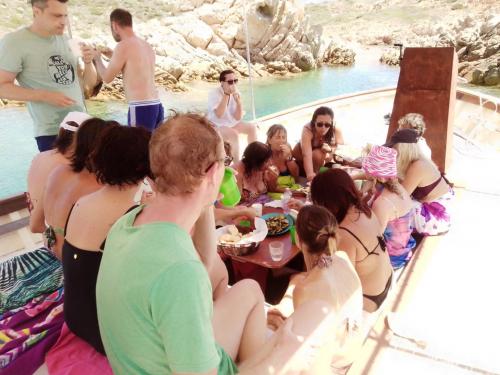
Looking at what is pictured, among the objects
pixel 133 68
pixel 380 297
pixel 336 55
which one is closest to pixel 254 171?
Answer: pixel 133 68

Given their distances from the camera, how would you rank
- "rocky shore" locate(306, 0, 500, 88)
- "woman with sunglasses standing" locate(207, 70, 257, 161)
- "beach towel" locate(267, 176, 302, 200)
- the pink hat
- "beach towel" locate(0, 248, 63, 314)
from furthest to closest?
"rocky shore" locate(306, 0, 500, 88) < "woman with sunglasses standing" locate(207, 70, 257, 161) < "beach towel" locate(267, 176, 302, 200) < the pink hat < "beach towel" locate(0, 248, 63, 314)

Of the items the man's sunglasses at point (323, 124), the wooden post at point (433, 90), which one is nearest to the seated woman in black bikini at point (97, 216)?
the man's sunglasses at point (323, 124)

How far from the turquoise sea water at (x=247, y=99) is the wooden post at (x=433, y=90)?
235 inches

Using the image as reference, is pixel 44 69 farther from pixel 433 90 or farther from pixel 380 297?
pixel 433 90

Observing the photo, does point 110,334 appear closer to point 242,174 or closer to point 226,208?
point 226,208

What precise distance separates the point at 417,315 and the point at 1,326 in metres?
2.00

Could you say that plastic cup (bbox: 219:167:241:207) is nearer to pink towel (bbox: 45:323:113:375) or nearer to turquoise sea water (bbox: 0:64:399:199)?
pink towel (bbox: 45:323:113:375)

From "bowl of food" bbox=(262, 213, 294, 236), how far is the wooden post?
246cm

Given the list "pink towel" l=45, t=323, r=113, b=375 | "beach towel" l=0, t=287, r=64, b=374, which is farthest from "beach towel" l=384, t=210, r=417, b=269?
"beach towel" l=0, t=287, r=64, b=374

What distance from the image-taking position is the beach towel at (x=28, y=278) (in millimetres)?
1726

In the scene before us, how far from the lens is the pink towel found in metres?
1.35

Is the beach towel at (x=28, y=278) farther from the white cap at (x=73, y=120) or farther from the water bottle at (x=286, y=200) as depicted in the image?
the water bottle at (x=286, y=200)

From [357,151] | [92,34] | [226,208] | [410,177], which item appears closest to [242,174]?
[226,208]

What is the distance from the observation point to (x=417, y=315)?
2051mm
